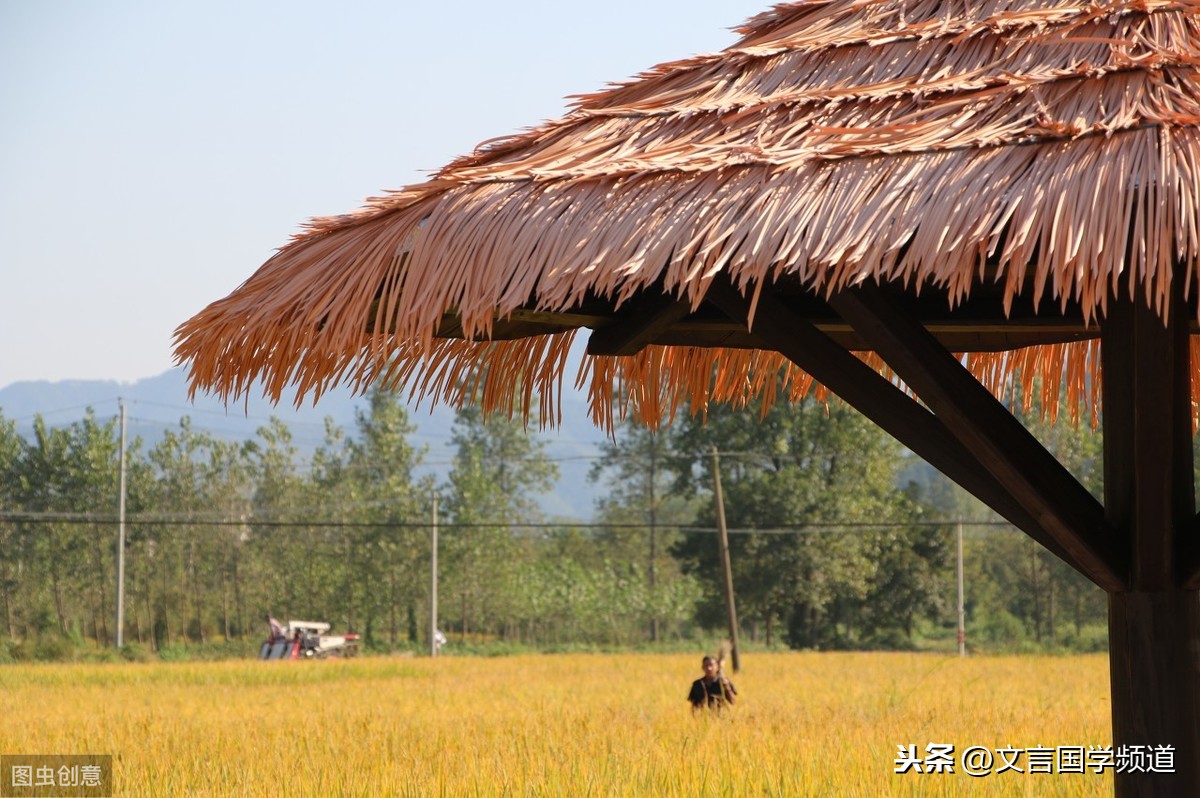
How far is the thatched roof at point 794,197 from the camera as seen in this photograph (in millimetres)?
3150

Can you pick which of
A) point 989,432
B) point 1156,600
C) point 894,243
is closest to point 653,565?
point 1156,600

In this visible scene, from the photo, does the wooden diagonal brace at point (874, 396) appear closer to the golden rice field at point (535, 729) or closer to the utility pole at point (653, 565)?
the golden rice field at point (535, 729)

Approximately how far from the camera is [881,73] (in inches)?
159

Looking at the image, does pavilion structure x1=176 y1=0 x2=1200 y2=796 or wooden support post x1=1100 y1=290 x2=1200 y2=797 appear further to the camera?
wooden support post x1=1100 y1=290 x2=1200 y2=797

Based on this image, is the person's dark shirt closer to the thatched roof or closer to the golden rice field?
the golden rice field

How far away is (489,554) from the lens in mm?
52062

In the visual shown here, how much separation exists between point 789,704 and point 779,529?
2801 centimetres

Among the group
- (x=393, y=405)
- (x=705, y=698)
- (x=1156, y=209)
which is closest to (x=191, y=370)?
(x=1156, y=209)

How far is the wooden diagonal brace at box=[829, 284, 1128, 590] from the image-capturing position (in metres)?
3.58

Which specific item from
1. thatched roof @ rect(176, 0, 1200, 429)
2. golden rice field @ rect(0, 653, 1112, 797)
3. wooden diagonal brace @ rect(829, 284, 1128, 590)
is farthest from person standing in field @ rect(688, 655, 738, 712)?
wooden diagonal brace @ rect(829, 284, 1128, 590)

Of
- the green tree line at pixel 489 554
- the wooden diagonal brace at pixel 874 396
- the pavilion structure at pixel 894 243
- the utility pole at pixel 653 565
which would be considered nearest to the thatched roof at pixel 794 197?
the pavilion structure at pixel 894 243

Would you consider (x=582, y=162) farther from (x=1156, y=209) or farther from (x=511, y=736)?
(x=511, y=736)

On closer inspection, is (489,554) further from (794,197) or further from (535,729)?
(794,197)

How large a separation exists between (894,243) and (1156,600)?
4.16ft
